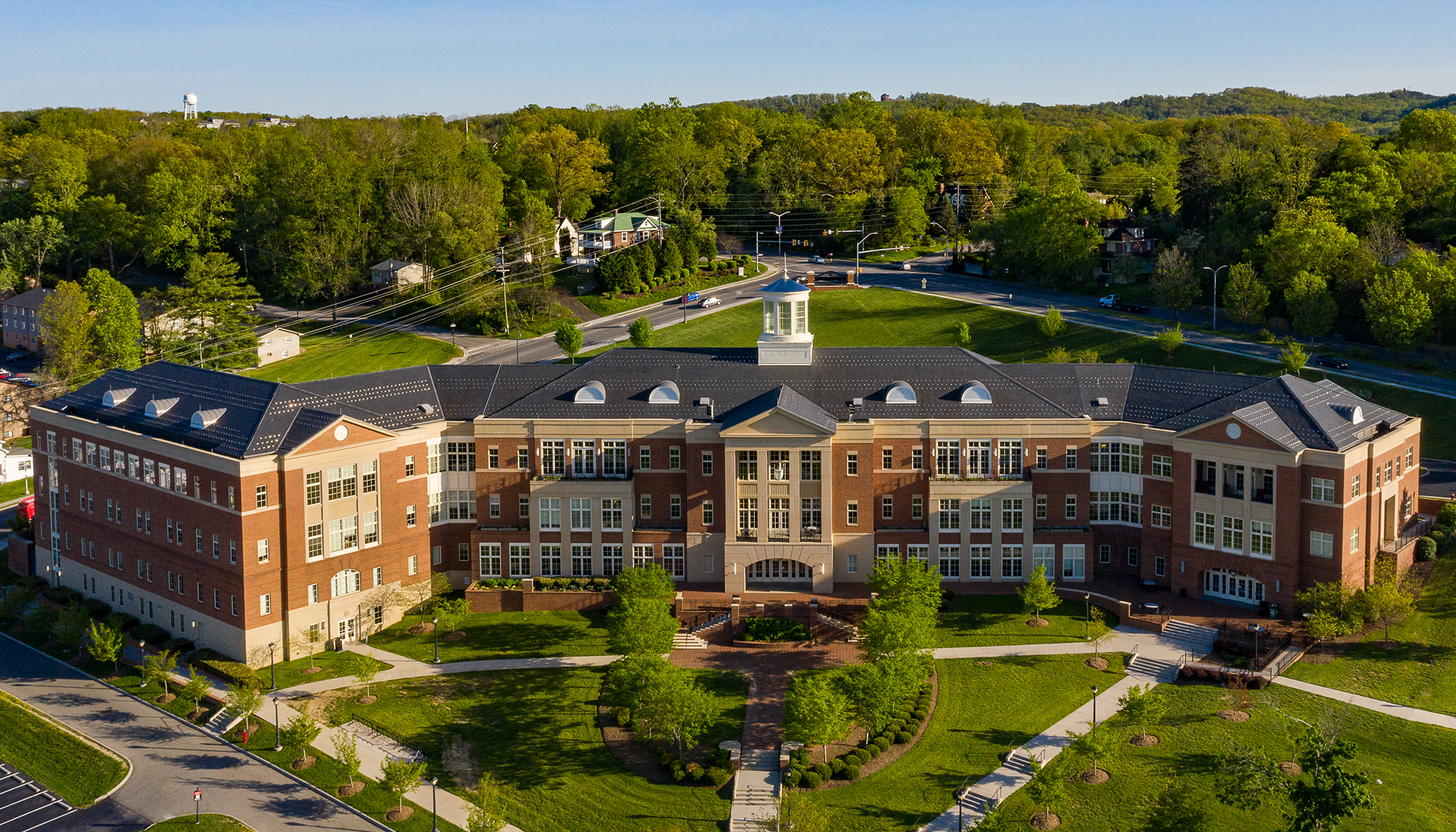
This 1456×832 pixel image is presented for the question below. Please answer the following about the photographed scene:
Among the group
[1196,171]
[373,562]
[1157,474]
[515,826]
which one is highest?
[1196,171]

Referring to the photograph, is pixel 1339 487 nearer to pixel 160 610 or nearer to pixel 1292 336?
pixel 1292 336

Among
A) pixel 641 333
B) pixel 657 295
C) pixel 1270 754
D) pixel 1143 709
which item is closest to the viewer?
pixel 1270 754

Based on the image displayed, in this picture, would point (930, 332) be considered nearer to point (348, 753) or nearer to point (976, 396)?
point (976, 396)

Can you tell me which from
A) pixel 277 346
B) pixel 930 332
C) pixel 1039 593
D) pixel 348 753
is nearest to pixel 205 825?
pixel 348 753

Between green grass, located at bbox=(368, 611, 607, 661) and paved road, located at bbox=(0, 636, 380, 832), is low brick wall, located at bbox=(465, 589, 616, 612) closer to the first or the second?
green grass, located at bbox=(368, 611, 607, 661)

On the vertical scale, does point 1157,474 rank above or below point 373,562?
above

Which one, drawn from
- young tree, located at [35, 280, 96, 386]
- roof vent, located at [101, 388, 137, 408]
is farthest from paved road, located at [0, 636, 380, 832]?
young tree, located at [35, 280, 96, 386]

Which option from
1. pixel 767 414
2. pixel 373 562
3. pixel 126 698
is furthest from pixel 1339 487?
pixel 126 698

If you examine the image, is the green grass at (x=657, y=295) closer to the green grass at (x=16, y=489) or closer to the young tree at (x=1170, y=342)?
the young tree at (x=1170, y=342)
